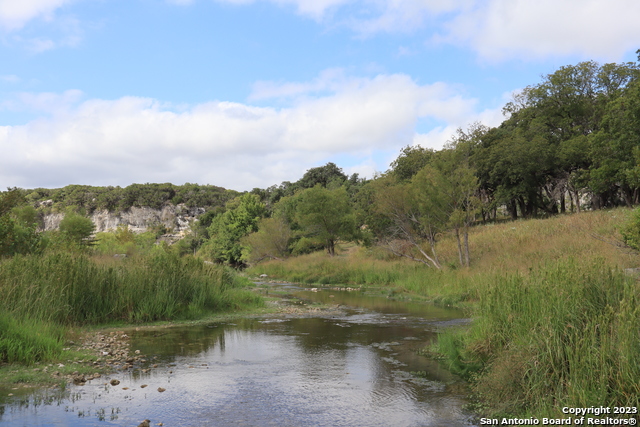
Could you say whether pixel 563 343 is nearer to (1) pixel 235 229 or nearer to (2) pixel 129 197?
(1) pixel 235 229

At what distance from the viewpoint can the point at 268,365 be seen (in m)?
10.9

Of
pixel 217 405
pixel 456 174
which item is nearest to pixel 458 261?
pixel 456 174

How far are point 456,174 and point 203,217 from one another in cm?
7246

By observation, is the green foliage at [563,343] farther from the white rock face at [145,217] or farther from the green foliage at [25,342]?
the white rock face at [145,217]

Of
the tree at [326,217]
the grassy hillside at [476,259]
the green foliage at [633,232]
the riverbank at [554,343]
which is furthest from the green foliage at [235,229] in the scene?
the riverbank at [554,343]

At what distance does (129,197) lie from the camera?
152500mm

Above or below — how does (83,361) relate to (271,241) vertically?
below

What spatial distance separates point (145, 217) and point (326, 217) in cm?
11519

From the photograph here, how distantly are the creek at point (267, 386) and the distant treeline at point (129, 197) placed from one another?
134 meters

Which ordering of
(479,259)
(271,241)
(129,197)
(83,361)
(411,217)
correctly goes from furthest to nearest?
(129,197)
(271,241)
(411,217)
(479,259)
(83,361)

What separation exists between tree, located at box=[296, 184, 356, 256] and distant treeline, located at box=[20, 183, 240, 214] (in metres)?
98.9

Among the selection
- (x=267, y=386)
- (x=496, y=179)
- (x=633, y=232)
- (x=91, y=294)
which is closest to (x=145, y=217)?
(x=496, y=179)

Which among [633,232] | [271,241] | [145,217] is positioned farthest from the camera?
[145,217]

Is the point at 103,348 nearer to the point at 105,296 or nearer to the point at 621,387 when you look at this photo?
the point at 105,296
